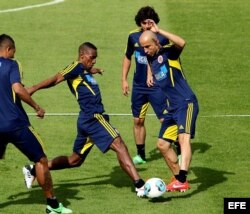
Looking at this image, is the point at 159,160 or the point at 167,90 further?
the point at 159,160

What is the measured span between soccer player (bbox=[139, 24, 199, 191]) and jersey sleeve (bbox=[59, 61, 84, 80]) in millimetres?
1152

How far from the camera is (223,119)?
2233 centimetres

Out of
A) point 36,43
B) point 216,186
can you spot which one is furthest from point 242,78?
point 216,186

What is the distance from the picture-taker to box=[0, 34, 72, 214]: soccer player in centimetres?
1598

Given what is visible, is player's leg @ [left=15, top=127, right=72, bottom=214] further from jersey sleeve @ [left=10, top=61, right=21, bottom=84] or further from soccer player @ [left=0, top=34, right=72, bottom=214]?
jersey sleeve @ [left=10, top=61, right=21, bottom=84]

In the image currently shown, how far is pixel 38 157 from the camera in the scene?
16.2 meters

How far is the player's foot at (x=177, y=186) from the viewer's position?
17328 millimetres

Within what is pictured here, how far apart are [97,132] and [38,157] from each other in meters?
1.45

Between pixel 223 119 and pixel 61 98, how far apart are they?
13.3 feet

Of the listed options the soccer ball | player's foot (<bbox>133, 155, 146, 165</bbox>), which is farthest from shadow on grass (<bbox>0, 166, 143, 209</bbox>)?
the soccer ball

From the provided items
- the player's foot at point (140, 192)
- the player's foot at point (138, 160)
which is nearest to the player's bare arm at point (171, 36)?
the player's foot at point (140, 192)

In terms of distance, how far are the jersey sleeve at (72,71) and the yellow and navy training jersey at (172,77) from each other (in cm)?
116

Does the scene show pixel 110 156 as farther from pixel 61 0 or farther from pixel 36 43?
pixel 61 0

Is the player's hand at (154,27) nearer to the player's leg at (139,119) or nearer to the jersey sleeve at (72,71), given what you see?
the jersey sleeve at (72,71)
